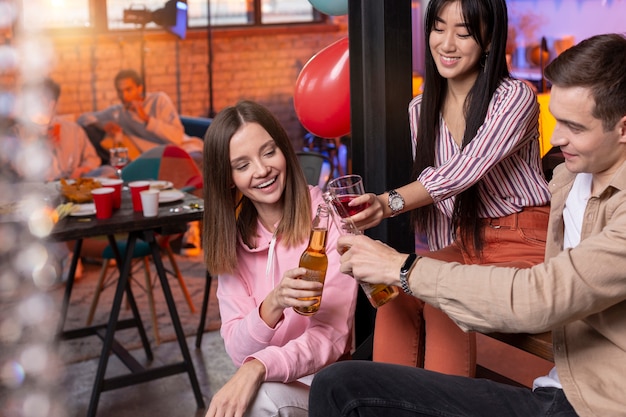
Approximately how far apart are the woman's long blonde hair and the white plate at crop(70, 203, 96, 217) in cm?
117

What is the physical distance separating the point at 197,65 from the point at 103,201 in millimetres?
4411

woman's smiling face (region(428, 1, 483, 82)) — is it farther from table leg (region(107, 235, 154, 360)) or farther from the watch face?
table leg (region(107, 235, 154, 360))

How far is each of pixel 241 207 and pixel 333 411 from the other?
685mm

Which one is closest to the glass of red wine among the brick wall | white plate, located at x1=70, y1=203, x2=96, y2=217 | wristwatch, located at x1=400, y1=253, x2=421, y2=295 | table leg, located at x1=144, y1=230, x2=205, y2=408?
Answer: white plate, located at x1=70, y1=203, x2=96, y2=217

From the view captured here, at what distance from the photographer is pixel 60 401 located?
3.27m

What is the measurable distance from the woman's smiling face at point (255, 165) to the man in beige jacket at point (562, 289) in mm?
422

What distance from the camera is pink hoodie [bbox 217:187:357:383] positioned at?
1.83 m

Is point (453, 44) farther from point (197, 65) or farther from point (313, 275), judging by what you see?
point (197, 65)

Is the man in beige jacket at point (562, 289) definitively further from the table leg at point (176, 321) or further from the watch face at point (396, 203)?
the table leg at point (176, 321)

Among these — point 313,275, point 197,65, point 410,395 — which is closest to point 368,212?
point 313,275

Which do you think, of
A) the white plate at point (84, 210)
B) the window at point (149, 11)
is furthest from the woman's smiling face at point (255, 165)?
the window at point (149, 11)

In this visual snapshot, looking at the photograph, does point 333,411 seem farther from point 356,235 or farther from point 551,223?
point 551,223

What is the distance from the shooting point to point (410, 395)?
5.18 feet

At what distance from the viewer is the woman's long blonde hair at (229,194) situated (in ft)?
6.51
